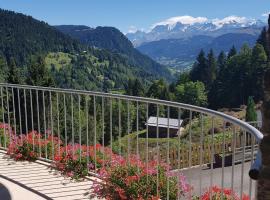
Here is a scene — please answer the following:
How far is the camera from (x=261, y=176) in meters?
1.60

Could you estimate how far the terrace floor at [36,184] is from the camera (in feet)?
12.9

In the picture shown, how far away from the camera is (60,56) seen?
143 meters

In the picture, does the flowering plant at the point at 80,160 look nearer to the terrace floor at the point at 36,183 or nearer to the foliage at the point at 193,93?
the terrace floor at the point at 36,183

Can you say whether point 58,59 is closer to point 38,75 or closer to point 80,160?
point 38,75

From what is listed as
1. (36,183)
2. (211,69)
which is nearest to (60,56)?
(211,69)

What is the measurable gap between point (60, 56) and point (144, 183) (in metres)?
143

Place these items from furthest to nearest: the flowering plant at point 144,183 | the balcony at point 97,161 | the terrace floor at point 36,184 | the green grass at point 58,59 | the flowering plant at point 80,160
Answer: the green grass at point 58,59, the flowering plant at point 80,160, the terrace floor at point 36,184, the flowering plant at point 144,183, the balcony at point 97,161

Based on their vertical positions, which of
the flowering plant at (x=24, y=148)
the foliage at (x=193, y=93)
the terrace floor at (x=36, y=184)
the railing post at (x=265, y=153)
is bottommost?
the foliage at (x=193, y=93)

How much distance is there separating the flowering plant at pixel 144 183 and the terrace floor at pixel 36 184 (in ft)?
1.17

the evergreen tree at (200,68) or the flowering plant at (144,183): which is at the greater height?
the flowering plant at (144,183)

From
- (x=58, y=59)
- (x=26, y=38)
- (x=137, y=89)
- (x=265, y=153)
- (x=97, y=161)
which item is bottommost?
(x=137, y=89)

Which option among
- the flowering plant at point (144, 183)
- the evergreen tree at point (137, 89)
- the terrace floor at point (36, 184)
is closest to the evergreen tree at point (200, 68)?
the evergreen tree at point (137, 89)

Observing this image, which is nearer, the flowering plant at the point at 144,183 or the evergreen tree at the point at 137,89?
the flowering plant at the point at 144,183

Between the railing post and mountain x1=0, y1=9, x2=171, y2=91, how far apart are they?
387 ft
